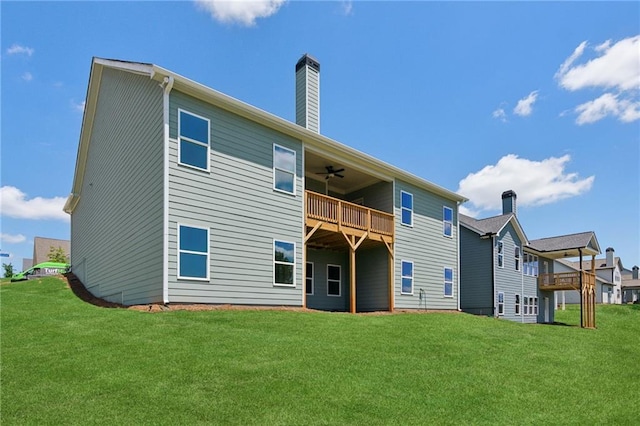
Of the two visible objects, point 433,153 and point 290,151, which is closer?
point 290,151

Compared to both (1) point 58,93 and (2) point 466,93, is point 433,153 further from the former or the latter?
(1) point 58,93

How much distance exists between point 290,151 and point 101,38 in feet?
Result: 27.4

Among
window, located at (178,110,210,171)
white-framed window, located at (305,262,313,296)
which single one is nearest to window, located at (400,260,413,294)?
white-framed window, located at (305,262,313,296)

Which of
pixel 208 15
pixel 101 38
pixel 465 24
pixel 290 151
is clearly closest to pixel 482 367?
pixel 290 151

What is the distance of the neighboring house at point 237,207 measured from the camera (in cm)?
1148

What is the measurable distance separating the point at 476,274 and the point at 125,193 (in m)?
20.5

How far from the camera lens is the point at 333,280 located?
62.5 ft

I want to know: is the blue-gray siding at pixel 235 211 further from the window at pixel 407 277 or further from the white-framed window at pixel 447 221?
the white-framed window at pixel 447 221

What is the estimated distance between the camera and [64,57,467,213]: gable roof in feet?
37.8

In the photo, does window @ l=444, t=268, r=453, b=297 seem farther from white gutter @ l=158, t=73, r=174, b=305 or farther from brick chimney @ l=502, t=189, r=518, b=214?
white gutter @ l=158, t=73, r=174, b=305

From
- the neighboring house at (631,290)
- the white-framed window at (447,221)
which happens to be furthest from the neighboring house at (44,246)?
the neighboring house at (631,290)

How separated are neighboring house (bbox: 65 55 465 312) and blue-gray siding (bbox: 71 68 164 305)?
0.06 metres

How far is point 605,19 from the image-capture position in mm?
13797

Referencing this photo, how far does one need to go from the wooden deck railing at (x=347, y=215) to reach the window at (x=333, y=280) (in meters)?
2.91
